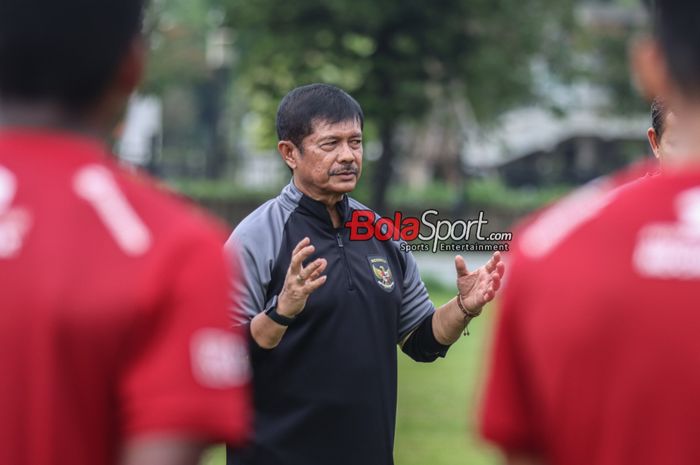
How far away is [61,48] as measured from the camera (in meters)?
2.58

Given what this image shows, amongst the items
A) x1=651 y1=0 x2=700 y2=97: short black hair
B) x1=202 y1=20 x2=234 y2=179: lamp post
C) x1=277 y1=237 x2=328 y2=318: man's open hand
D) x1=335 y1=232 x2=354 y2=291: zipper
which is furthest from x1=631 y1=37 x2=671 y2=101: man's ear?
x1=202 y1=20 x2=234 y2=179: lamp post

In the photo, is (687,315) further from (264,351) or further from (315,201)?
(315,201)

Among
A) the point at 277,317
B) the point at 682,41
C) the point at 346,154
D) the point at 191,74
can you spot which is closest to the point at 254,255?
the point at 277,317

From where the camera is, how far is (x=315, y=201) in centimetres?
582

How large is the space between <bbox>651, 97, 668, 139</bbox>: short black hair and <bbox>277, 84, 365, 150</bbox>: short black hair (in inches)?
50.1

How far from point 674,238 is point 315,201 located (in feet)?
11.0

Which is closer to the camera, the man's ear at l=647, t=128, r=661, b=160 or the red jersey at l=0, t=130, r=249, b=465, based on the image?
the red jersey at l=0, t=130, r=249, b=465

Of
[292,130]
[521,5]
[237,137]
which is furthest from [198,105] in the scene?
[292,130]

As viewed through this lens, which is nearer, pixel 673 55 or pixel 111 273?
pixel 111 273

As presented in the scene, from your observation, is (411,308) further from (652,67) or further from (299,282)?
(652,67)

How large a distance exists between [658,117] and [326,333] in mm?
1625

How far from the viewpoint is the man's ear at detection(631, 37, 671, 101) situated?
8.79 feet

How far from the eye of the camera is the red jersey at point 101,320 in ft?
8.11

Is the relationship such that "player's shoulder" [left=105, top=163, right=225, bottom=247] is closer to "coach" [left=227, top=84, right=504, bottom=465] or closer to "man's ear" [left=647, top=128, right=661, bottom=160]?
"coach" [left=227, top=84, right=504, bottom=465]
